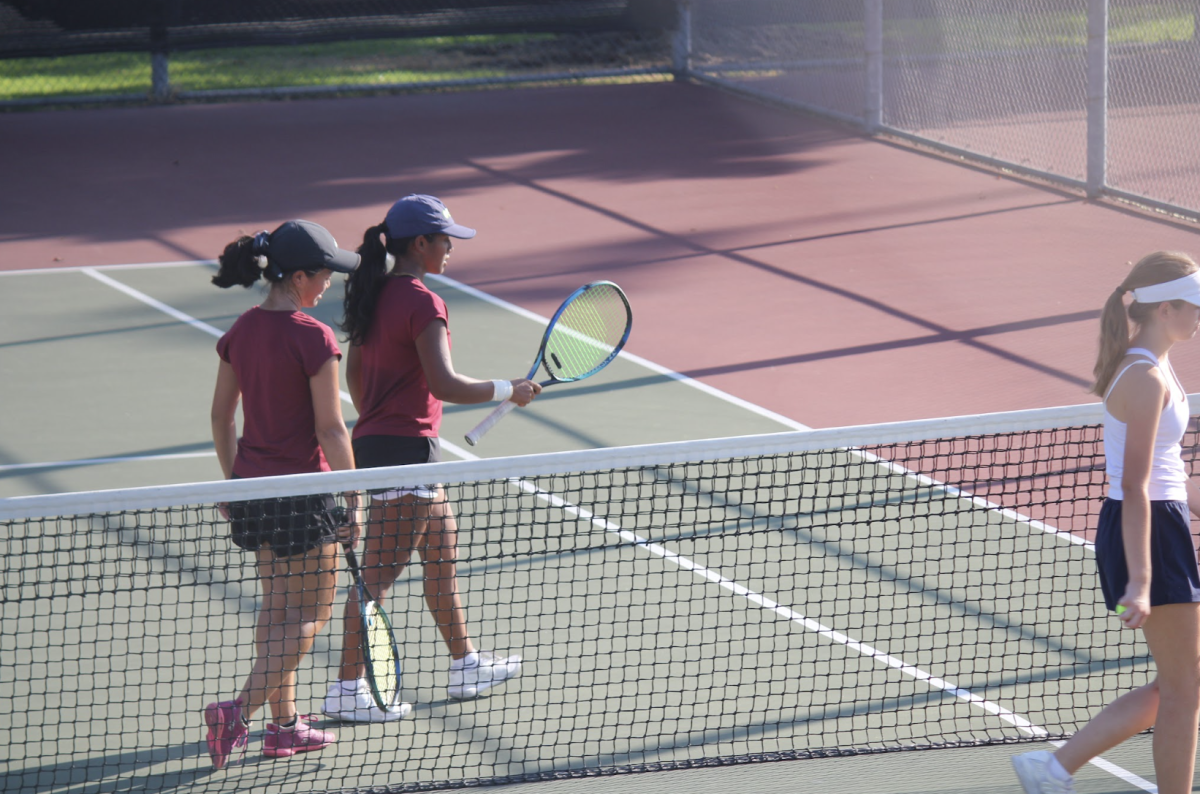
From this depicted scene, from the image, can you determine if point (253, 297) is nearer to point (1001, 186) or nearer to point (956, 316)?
point (956, 316)

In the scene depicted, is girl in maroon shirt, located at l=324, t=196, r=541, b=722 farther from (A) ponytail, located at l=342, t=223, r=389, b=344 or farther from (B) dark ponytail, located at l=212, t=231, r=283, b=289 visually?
(B) dark ponytail, located at l=212, t=231, r=283, b=289

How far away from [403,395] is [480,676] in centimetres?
108

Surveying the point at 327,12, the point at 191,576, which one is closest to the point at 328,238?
the point at 191,576

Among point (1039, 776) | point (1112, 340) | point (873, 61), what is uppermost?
point (873, 61)

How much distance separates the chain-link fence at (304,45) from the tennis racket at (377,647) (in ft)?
49.2

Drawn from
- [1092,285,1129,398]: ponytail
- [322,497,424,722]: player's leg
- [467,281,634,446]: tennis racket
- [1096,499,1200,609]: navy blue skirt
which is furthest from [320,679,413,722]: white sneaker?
[1092,285,1129,398]: ponytail

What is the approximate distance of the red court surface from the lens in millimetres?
9445

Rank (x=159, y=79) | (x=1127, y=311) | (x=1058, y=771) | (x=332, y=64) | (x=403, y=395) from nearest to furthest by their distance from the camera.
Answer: (x=1127, y=311) < (x=1058, y=771) < (x=403, y=395) < (x=159, y=79) < (x=332, y=64)

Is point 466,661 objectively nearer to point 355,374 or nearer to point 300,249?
point 355,374

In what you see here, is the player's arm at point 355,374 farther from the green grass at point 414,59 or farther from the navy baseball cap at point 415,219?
the green grass at point 414,59

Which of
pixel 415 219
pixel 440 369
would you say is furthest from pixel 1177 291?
pixel 415 219

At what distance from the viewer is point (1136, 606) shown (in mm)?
3729

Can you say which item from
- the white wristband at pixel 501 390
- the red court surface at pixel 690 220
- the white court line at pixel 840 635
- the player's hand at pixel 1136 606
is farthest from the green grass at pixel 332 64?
the player's hand at pixel 1136 606

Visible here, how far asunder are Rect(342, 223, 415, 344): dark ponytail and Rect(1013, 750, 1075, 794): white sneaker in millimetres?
2480
